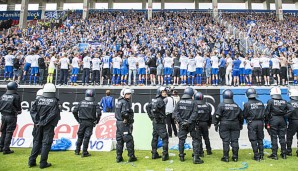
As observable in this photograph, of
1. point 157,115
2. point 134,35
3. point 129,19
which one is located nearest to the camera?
point 157,115

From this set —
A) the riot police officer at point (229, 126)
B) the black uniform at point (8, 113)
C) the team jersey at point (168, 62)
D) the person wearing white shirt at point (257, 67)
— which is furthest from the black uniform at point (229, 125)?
the person wearing white shirt at point (257, 67)

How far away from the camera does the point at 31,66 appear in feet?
54.3

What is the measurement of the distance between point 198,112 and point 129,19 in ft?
85.5

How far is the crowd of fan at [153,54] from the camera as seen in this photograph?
16125 mm

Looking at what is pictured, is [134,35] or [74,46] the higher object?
[134,35]

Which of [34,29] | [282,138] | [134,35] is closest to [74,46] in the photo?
[134,35]

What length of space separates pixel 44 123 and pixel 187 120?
4.08m

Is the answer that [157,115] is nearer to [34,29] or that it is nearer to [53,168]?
[53,168]

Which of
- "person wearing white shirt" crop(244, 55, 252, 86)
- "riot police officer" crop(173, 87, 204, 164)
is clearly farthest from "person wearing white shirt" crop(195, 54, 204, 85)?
"riot police officer" crop(173, 87, 204, 164)

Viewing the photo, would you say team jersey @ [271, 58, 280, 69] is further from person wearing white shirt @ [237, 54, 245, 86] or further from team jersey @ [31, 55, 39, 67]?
team jersey @ [31, 55, 39, 67]

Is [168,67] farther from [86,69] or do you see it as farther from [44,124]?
[44,124]

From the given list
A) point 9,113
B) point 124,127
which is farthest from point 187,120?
point 9,113

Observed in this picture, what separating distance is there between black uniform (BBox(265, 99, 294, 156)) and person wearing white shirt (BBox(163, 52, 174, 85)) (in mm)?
8251

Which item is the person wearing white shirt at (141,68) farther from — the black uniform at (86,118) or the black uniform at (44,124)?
the black uniform at (44,124)
